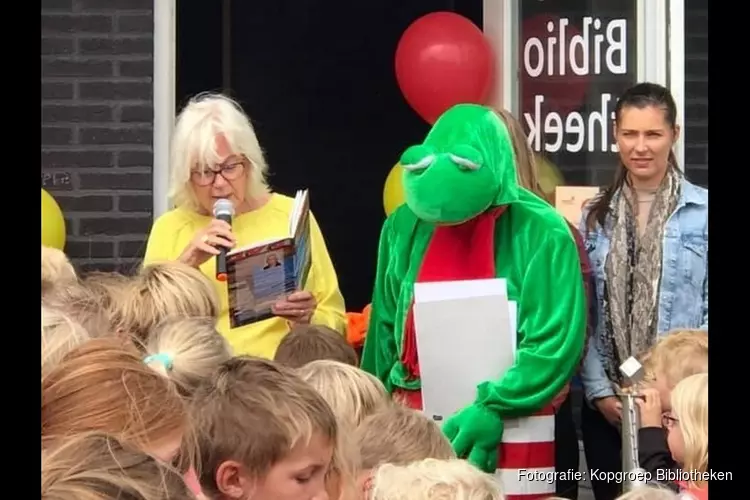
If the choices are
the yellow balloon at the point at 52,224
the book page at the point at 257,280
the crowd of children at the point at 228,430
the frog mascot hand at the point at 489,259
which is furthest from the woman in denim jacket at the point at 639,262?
the yellow balloon at the point at 52,224

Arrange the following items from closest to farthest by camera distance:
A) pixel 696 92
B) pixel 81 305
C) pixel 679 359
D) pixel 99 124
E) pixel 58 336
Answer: pixel 58 336 → pixel 81 305 → pixel 679 359 → pixel 696 92 → pixel 99 124

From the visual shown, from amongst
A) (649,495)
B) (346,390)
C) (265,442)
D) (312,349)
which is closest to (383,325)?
(312,349)

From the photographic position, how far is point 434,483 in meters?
2.18

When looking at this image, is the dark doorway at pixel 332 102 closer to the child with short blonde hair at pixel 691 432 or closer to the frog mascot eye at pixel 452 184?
the frog mascot eye at pixel 452 184

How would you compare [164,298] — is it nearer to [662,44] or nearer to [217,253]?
[217,253]

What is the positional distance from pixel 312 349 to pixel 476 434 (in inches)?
16.5

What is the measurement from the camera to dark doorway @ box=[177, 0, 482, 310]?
18.2 feet

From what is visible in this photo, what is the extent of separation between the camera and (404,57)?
461cm

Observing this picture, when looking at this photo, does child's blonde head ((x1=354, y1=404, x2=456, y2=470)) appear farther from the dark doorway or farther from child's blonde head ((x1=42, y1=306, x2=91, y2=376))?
the dark doorway

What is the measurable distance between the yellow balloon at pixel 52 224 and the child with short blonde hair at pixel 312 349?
1269 mm

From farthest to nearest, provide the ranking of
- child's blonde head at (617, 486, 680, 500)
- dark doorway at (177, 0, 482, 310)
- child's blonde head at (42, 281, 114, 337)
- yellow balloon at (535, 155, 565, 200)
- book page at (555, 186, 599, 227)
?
dark doorway at (177, 0, 482, 310), yellow balloon at (535, 155, 565, 200), book page at (555, 186, 599, 227), child's blonde head at (42, 281, 114, 337), child's blonde head at (617, 486, 680, 500)

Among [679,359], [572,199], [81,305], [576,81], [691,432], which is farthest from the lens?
[576,81]

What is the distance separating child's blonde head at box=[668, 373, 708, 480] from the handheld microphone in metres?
1.16

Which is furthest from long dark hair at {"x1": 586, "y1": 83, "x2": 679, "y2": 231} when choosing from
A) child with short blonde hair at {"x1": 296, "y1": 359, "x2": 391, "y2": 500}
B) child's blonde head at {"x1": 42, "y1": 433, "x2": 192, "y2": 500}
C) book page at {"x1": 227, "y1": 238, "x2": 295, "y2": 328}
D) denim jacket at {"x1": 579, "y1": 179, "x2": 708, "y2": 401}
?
child's blonde head at {"x1": 42, "y1": 433, "x2": 192, "y2": 500}
